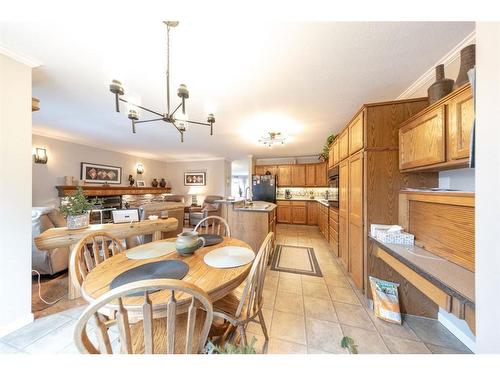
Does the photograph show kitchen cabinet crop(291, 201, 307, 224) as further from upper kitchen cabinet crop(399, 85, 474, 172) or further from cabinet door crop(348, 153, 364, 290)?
upper kitchen cabinet crop(399, 85, 474, 172)

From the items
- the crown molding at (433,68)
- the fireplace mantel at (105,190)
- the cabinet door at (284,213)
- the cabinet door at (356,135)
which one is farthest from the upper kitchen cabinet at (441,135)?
the fireplace mantel at (105,190)

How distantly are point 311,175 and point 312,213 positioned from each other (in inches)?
49.9

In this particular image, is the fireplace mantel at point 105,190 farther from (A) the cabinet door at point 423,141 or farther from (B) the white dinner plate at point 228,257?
(A) the cabinet door at point 423,141

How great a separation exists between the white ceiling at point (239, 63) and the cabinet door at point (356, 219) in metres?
0.91

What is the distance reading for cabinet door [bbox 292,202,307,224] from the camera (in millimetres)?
5590

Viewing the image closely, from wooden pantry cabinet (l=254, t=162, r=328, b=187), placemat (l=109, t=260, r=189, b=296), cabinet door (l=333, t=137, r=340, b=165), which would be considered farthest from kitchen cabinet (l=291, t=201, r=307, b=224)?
placemat (l=109, t=260, r=189, b=296)

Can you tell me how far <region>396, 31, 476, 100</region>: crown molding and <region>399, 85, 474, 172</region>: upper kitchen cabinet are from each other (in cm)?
56

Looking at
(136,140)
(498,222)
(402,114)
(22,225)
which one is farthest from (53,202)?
(402,114)

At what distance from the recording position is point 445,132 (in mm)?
1217

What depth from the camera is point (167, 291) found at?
89cm

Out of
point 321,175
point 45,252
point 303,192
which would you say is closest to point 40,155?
point 45,252

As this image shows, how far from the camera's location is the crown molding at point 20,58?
4.59 feet

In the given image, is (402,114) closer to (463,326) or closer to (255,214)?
(463,326)
